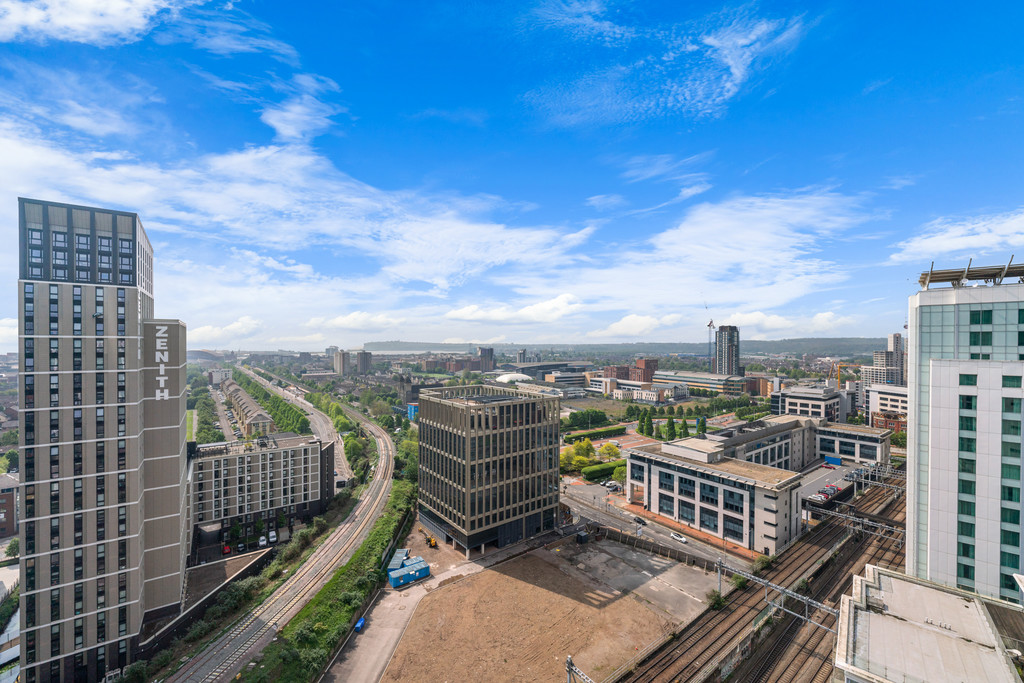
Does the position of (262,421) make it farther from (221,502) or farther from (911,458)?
(911,458)

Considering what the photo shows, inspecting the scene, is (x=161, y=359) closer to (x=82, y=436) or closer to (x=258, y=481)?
(x=82, y=436)

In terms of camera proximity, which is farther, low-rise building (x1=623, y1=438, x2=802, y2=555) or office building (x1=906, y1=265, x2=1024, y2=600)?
low-rise building (x1=623, y1=438, x2=802, y2=555)

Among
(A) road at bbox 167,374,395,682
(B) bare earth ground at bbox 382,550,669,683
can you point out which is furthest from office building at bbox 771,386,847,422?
(A) road at bbox 167,374,395,682

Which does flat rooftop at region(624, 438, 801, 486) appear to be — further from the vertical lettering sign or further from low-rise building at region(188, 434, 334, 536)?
the vertical lettering sign

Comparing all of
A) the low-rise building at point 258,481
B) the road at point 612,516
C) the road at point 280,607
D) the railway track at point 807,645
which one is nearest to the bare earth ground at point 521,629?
the railway track at point 807,645

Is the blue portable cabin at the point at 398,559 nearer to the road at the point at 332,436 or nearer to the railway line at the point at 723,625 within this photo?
the railway line at the point at 723,625
